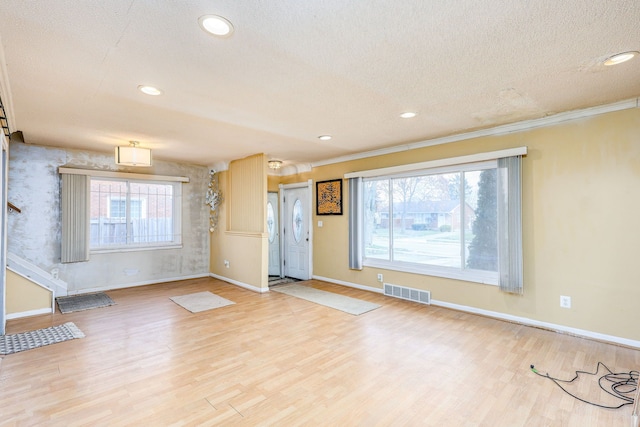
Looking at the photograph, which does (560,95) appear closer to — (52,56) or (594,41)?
(594,41)

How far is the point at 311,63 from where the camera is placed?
7.20 feet

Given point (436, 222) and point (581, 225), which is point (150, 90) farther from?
point (581, 225)

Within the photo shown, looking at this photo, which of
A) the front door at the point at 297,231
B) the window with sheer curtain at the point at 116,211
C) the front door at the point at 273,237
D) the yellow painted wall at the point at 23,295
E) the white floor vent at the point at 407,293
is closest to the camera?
the yellow painted wall at the point at 23,295

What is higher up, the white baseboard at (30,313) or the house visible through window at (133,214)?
the house visible through window at (133,214)

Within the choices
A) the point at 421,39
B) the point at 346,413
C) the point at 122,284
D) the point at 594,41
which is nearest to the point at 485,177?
the point at 594,41

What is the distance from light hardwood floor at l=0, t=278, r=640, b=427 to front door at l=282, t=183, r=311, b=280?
244cm

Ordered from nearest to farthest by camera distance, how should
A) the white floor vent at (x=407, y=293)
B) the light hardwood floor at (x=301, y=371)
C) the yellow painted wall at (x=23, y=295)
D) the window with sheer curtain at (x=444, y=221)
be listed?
the light hardwood floor at (x=301, y=371) < the window with sheer curtain at (x=444, y=221) < the yellow painted wall at (x=23, y=295) < the white floor vent at (x=407, y=293)

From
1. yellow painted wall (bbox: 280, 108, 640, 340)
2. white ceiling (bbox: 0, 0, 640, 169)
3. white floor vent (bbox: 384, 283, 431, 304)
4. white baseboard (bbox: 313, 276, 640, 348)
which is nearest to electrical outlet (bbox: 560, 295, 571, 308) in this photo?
yellow painted wall (bbox: 280, 108, 640, 340)

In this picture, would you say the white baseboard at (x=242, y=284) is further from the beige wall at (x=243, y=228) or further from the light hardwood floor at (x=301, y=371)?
the light hardwood floor at (x=301, y=371)

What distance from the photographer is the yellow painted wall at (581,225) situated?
300 cm

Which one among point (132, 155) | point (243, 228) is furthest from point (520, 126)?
point (132, 155)

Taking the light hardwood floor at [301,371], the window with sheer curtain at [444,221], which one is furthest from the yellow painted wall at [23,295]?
the window with sheer curtain at [444,221]

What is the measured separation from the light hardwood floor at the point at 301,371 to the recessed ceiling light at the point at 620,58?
2431mm

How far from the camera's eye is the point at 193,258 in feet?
21.4
